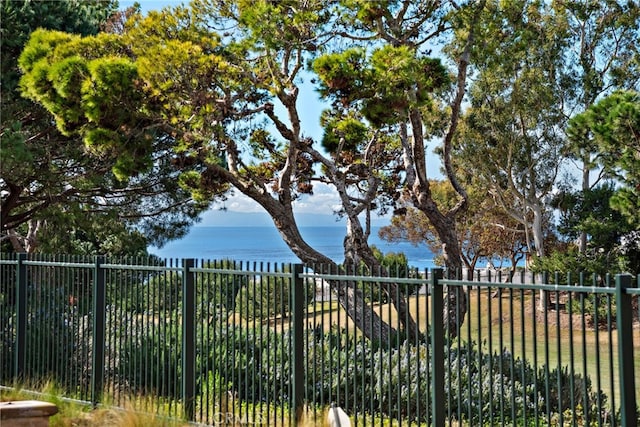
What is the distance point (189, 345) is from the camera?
9234 millimetres

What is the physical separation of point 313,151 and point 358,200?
1.87 meters

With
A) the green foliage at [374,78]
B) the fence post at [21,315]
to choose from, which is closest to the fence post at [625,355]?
the green foliage at [374,78]

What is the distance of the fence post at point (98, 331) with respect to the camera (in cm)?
1024

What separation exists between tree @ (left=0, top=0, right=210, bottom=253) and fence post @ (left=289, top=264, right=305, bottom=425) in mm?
9407

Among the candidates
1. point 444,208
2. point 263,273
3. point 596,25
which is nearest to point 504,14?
point 263,273

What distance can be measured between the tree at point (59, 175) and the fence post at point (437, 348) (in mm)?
10924

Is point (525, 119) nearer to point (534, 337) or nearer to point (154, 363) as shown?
point (154, 363)

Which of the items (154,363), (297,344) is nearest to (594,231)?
(154,363)

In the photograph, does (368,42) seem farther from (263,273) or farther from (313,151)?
(263,273)

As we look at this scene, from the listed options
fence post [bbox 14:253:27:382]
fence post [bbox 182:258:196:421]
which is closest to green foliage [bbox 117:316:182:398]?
fence post [bbox 182:258:196:421]

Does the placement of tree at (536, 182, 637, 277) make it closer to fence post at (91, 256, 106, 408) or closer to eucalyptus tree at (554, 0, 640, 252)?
eucalyptus tree at (554, 0, 640, 252)

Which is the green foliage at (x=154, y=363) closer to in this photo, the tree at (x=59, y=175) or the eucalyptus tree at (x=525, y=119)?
the tree at (x=59, y=175)

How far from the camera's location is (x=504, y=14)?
17.6 m

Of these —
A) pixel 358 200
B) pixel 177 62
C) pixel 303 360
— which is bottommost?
pixel 303 360
